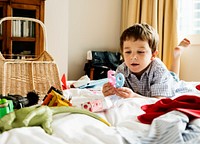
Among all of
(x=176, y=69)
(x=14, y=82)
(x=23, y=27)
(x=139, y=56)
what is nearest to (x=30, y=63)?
(x=14, y=82)

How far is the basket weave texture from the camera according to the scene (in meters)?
1.58

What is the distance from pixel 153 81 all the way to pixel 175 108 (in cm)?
70

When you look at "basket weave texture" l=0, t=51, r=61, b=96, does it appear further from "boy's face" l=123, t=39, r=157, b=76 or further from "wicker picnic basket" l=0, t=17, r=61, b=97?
"boy's face" l=123, t=39, r=157, b=76

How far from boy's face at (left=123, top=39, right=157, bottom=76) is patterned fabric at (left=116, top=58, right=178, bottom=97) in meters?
0.07

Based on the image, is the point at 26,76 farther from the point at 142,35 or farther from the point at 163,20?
the point at 163,20

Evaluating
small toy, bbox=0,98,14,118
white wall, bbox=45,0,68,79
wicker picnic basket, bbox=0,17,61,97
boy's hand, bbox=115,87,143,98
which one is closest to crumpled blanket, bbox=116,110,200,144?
small toy, bbox=0,98,14,118

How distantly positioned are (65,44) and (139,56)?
1.88m

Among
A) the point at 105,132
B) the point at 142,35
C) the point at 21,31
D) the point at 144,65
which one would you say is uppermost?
the point at 21,31

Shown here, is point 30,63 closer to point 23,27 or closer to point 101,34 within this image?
point 23,27

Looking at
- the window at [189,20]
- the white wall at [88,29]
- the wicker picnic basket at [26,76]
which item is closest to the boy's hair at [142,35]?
the wicker picnic basket at [26,76]

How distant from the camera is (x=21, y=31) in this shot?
10.1ft

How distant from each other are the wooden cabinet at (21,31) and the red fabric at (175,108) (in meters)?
2.24

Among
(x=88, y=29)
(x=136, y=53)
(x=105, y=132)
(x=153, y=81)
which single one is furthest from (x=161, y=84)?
(x=88, y=29)

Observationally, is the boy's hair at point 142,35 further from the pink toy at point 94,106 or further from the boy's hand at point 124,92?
the pink toy at point 94,106
